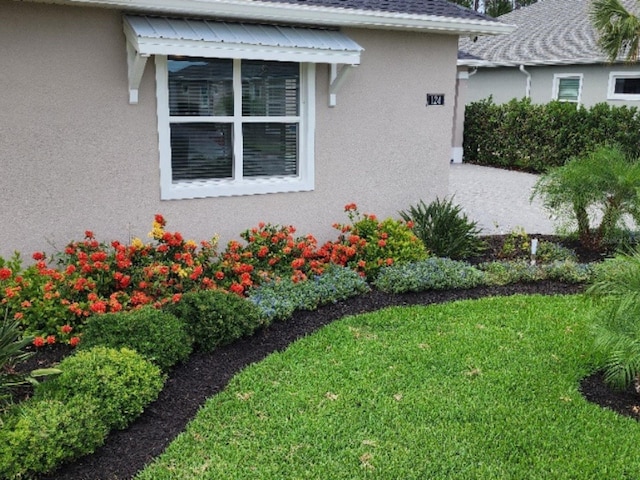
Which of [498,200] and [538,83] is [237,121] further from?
[538,83]

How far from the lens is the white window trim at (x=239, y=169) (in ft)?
22.5

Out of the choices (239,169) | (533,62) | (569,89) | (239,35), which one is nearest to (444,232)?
(239,169)

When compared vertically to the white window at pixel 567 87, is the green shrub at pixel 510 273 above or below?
below

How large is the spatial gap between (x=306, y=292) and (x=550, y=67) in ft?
56.6

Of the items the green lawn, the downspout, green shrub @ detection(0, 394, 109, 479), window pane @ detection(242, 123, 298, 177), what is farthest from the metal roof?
the downspout

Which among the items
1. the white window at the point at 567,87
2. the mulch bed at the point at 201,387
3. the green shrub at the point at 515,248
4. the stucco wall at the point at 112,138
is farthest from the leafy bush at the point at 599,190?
the white window at the point at 567,87

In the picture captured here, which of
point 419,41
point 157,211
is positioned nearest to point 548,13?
point 419,41

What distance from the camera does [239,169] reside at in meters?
7.53

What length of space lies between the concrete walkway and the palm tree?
352cm

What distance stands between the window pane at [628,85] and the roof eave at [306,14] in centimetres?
1178

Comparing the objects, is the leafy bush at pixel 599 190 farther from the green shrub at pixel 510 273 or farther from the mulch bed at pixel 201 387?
the mulch bed at pixel 201 387

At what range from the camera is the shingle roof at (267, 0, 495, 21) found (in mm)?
7335

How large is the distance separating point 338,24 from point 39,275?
177 inches

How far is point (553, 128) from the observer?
56.2 feet
